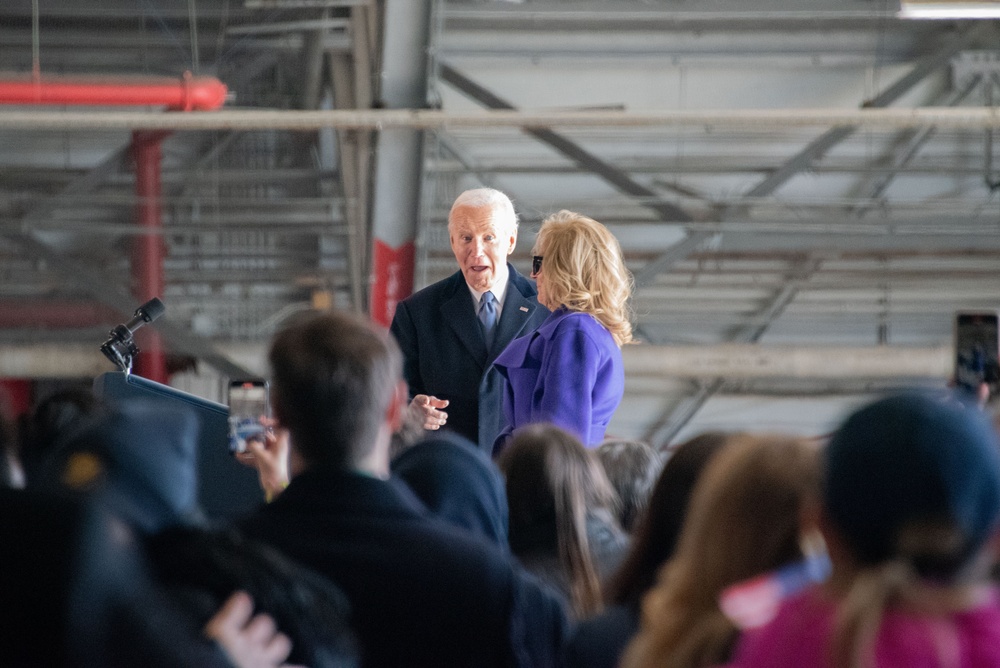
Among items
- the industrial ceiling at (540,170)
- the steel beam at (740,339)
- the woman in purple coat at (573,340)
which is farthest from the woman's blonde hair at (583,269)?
the steel beam at (740,339)

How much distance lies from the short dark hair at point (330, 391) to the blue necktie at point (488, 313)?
170 cm

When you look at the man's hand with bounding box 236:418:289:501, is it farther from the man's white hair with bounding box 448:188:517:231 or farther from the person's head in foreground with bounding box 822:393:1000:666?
the man's white hair with bounding box 448:188:517:231

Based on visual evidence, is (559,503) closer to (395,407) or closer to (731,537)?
(395,407)

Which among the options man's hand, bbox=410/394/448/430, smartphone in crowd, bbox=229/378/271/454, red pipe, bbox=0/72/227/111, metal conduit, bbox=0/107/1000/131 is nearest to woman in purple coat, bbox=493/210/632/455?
man's hand, bbox=410/394/448/430

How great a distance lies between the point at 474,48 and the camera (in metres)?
8.60

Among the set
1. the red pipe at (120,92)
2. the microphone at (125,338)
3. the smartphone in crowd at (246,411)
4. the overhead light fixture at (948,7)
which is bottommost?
the microphone at (125,338)

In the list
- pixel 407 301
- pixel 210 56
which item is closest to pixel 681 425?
pixel 210 56

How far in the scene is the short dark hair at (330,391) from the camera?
1468 millimetres

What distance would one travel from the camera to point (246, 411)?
2227 mm

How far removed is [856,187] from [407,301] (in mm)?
7065

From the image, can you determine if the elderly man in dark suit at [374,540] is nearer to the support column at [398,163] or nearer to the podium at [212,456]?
the podium at [212,456]

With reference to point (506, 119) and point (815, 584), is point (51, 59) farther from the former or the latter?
point (815, 584)

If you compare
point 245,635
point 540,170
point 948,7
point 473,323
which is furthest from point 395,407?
point 540,170

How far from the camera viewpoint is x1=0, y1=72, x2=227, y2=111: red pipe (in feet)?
22.2
